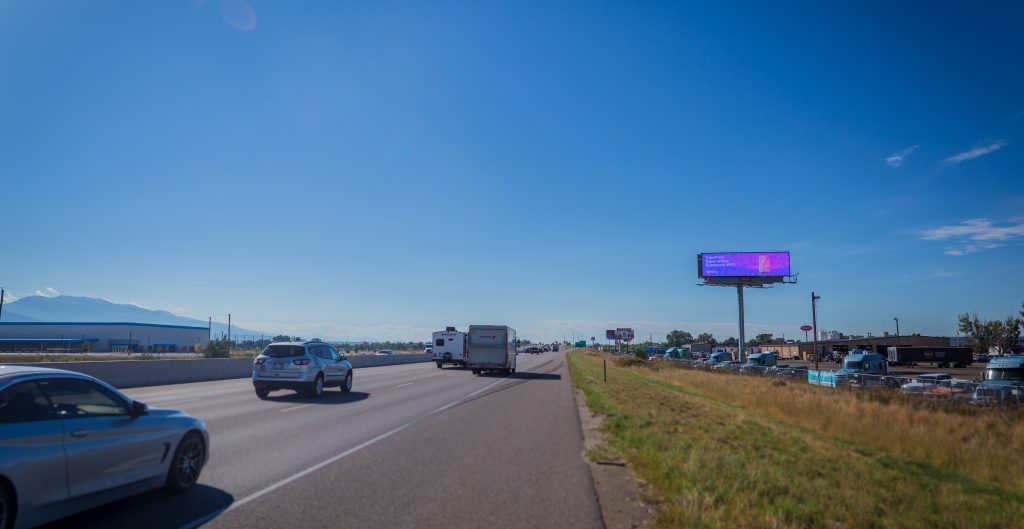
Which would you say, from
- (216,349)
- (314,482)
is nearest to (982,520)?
(314,482)

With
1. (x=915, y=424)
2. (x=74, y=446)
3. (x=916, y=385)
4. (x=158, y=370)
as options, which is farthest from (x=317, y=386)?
(x=916, y=385)

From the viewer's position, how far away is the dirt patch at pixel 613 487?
634 centimetres

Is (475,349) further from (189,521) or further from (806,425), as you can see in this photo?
(189,521)

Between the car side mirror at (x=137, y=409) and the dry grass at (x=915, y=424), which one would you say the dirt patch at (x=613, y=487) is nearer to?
the car side mirror at (x=137, y=409)

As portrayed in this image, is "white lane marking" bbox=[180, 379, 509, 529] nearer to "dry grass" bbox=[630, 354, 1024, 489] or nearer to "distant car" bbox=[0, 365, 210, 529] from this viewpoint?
"distant car" bbox=[0, 365, 210, 529]

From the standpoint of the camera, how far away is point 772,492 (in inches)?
287

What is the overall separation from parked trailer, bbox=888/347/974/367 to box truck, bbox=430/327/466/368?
53440 millimetres

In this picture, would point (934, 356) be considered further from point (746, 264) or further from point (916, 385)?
point (916, 385)

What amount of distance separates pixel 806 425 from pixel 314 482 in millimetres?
16259

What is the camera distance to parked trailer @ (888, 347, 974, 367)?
64875 mm

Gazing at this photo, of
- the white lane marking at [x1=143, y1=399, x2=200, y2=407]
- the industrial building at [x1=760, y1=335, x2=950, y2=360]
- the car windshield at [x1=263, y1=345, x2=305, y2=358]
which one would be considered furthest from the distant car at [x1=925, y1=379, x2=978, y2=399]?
the industrial building at [x1=760, y1=335, x2=950, y2=360]

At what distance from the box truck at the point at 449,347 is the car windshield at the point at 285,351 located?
104 ft

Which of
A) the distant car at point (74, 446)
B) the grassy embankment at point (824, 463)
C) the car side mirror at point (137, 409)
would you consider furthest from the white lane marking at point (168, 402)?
the grassy embankment at point (824, 463)

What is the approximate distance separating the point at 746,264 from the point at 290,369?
61672mm
